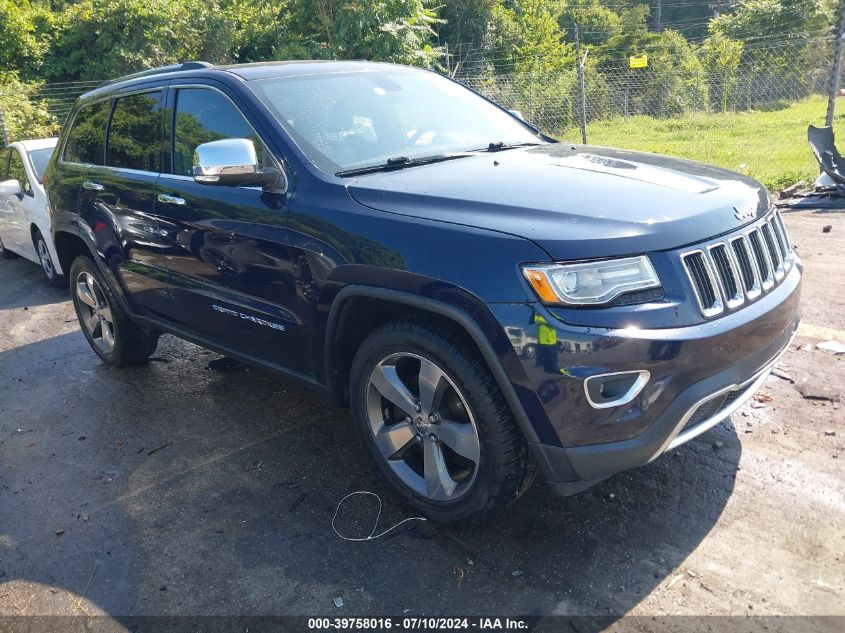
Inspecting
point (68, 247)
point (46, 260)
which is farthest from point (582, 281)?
point (46, 260)

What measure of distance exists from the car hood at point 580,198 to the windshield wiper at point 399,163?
0.07 m

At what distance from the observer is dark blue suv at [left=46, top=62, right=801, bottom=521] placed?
2492 millimetres

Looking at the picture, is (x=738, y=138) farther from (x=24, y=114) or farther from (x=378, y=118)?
(x=24, y=114)

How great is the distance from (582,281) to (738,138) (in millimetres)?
14761

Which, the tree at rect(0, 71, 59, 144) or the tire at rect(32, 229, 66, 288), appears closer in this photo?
the tire at rect(32, 229, 66, 288)

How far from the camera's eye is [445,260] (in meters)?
2.68

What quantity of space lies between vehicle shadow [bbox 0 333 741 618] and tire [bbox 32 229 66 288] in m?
3.88

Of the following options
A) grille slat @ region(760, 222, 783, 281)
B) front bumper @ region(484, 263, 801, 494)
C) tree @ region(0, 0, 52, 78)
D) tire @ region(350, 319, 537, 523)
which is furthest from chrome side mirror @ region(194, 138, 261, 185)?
tree @ region(0, 0, 52, 78)

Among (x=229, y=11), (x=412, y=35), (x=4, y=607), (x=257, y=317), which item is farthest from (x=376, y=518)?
(x=229, y=11)

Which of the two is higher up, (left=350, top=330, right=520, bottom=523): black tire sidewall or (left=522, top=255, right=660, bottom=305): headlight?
(left=522, top=255, right=660, bottom=305): headlight

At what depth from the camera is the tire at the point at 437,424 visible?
2.71 metres

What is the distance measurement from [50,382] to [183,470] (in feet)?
6.69

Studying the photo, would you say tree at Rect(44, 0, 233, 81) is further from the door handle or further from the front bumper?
the front bumper

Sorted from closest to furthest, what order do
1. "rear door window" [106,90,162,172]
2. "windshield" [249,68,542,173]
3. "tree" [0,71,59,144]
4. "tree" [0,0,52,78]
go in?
"windshield" [249,68,542,173] < "rear door window" [106,90,162,172] < "tree" [0,71,59,144] < "tree" [0,0,52,78]
